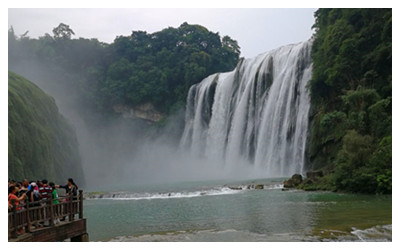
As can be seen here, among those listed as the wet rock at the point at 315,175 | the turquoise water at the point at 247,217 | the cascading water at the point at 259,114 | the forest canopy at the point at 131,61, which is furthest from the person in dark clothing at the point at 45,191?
the forest canopy at the point at 131,61

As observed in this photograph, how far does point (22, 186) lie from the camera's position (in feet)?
40.8

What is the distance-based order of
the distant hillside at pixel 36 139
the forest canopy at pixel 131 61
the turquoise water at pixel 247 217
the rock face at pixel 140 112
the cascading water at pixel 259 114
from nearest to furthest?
the turquoise water at pixel 247 217 < the distant hillside at pixel 36 139 < the cascading water at pixel 259 114 < the forest canopy at pixel 131 61 < the rock face at pixel 140 112

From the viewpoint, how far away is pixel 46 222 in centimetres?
1128

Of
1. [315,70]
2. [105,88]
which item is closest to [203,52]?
[105,88]

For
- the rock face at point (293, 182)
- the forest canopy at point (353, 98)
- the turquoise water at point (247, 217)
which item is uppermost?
the forest canopy at point (353, 98)

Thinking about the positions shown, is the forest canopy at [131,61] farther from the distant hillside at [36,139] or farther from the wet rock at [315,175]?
the wet rock at [315,175]

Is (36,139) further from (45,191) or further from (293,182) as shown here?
(45,191)

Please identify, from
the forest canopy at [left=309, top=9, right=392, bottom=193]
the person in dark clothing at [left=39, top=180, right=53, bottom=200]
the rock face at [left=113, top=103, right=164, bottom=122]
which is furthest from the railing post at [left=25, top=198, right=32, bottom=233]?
the rock face at [left=113, top=103, right=164, bottom=122]

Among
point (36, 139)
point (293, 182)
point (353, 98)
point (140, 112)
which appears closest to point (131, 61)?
point (140, 112)

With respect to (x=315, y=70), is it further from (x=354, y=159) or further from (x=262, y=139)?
(x=354, y=159)

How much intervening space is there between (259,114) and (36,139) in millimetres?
17371

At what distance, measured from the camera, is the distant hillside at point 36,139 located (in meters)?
28.3

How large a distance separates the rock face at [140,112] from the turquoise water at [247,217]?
36025 mm

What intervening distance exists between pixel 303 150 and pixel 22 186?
23388 mm
